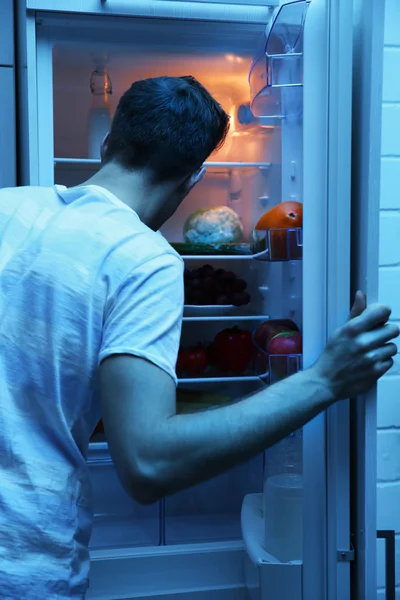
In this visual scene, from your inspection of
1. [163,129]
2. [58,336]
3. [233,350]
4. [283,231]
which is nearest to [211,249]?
[233,350]

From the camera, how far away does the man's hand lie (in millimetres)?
858

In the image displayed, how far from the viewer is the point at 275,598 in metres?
1.27

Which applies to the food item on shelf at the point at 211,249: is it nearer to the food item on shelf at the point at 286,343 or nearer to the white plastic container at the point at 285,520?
the food item on shelf at the point at 286,343

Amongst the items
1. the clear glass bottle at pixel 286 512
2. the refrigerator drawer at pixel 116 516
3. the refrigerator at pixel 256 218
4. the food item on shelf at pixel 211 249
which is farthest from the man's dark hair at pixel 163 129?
the refrigerator drawer at pixel 116 516

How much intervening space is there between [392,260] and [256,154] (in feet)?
2.45

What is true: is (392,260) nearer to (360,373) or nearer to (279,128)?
(279,128)

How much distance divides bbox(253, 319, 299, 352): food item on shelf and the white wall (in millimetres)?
260

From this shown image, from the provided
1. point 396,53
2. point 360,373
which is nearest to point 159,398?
point 360,373

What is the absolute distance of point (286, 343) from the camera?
5.05 ft

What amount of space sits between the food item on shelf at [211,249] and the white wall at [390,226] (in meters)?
0.58

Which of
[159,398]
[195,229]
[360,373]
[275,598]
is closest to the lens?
[159,398]

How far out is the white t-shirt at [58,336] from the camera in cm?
77

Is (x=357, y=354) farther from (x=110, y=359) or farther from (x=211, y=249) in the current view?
(x=211, y=249)

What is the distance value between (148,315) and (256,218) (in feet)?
4.54
